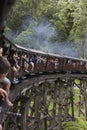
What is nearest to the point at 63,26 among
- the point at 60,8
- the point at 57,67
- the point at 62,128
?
the point at 60,8

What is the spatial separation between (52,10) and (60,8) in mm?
1953

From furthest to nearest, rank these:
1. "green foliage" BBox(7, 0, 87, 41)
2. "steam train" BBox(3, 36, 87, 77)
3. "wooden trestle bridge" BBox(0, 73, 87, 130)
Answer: "green foliage" BBox(7, 0, 87, 41) → "steam train" BBox(3, 36, 87, 77) → "wooden trestle bridge" BBox(0, 73, 87, 130)

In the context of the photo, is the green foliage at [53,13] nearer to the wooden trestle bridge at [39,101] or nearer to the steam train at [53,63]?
the steam train at [53,63]

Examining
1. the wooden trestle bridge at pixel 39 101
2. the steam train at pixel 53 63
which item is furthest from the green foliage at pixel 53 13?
the wooden trestle bridge at pixel 39 101

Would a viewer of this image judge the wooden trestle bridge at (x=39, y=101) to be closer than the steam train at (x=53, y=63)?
Yes

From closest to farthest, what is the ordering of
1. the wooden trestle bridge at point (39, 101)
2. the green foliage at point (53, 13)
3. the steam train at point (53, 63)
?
the wooden trestle bridge at point (39, 101) < the steam train at point (53, 63) < the green foliage at point (53, 13)

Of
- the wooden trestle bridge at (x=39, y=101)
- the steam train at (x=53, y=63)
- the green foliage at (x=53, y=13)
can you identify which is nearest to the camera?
the wooden trestle bridge at (x=39, y=101)

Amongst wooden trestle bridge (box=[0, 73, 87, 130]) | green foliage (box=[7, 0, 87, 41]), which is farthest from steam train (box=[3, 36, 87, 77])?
green foliage (box=[7, 0, 87, 41])

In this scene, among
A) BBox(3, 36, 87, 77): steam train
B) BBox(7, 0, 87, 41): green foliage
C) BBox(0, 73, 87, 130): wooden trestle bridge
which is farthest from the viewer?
BBox(7, 0, 87, 41): green foliage

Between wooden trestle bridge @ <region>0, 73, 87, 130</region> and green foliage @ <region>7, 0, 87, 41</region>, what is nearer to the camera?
wooden trestle bridge @ <region>0, 73, 87, 130</region>

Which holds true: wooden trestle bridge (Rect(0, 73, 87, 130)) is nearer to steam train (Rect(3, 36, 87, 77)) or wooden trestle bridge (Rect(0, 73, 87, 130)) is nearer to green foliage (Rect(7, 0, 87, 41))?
steam train (Rect(3, 36, 87, 77))

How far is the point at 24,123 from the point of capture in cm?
923

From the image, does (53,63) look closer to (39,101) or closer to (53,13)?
(39,101)

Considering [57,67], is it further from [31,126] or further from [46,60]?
[31,126]
